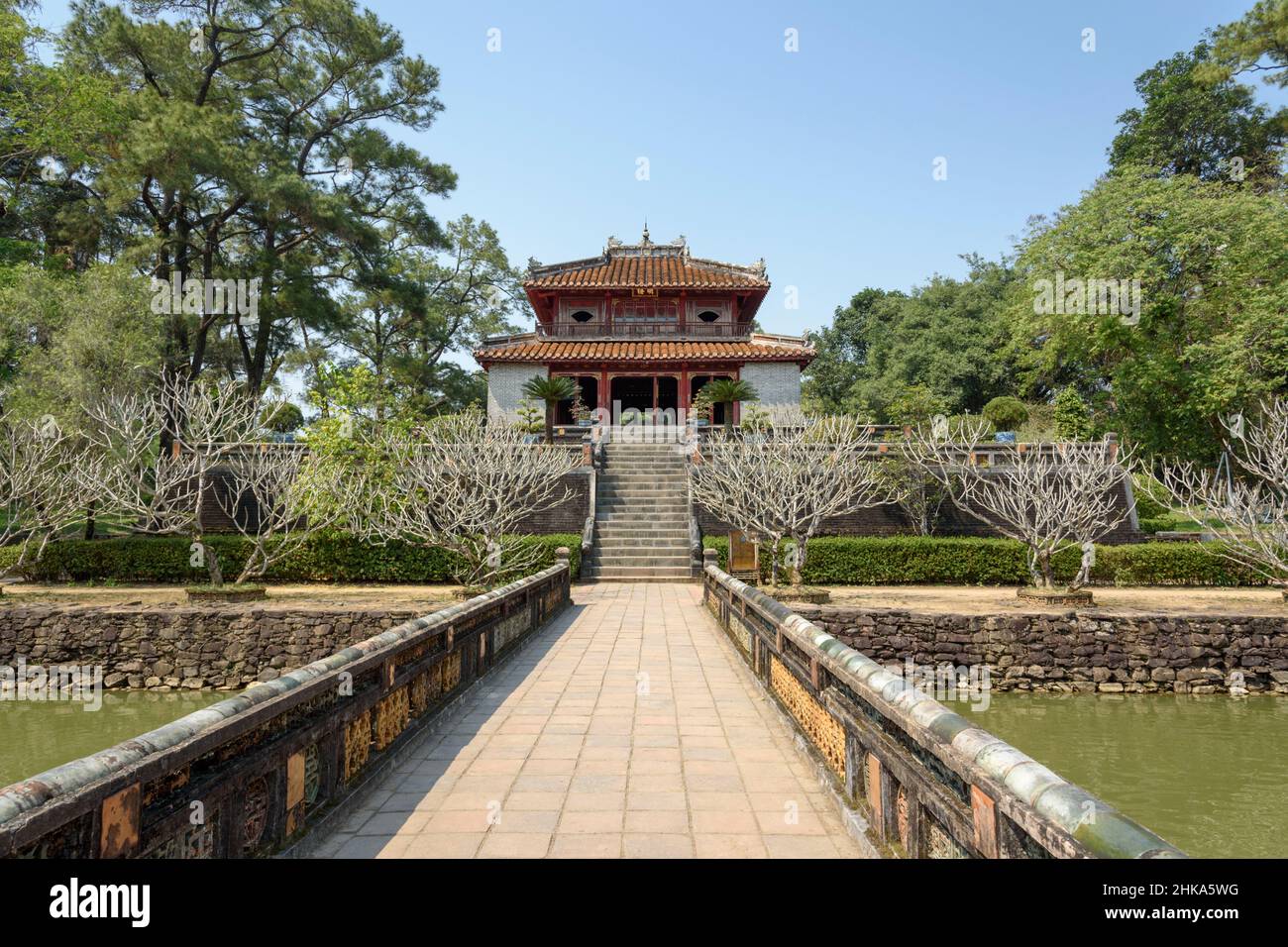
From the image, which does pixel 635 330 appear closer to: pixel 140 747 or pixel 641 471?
pixel 641 471

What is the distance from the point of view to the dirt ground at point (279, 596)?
43.0 ft

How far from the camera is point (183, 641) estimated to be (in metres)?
12.4

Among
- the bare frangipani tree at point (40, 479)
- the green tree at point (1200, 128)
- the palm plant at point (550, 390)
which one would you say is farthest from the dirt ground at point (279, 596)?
the green tree at point (1200, 128)

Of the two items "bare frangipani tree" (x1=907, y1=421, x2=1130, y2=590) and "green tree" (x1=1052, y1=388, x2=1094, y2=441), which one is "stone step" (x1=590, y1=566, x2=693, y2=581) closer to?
"bare frangipani tree" (x1=907, y1=421, x2=1130, y2=590)

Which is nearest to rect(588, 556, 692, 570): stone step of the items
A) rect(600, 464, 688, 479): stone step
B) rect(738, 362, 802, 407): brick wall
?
rect(600, 464, 688, 479): stone step

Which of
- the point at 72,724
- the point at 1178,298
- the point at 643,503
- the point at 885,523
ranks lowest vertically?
the point at 72,724

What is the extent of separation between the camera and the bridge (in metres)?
2.29

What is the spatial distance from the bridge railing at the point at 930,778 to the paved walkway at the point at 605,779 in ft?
1.01

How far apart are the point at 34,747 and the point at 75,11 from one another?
21461 mm

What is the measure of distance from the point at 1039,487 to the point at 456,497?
11.1 meters

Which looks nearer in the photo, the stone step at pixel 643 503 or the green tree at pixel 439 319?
the stone step at pixel 643 503

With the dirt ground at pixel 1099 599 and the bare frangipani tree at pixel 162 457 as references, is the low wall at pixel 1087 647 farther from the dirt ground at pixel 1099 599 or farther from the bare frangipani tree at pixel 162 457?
the bare frangipani tree at pixel 162 457

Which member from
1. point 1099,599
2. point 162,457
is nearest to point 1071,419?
point 1099,599

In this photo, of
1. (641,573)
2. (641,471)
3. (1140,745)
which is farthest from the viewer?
(641,471)
